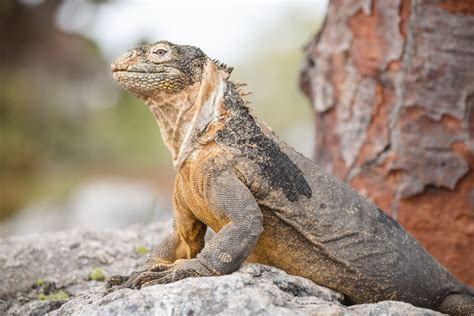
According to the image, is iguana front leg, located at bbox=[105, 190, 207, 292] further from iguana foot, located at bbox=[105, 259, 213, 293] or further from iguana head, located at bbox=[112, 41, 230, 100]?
iguana head, located at bbox=[112, 41, 230, 100]

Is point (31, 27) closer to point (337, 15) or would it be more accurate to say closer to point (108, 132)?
point (108, 132)

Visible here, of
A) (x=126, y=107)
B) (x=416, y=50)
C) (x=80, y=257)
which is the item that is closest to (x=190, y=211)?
(x=80, y=257)

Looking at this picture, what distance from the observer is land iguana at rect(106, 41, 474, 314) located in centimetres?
526

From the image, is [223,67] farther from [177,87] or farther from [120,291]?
[120,291]

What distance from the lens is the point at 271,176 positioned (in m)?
5.28

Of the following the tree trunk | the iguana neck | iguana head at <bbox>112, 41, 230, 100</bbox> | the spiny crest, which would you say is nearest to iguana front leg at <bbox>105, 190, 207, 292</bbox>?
the iguana neck

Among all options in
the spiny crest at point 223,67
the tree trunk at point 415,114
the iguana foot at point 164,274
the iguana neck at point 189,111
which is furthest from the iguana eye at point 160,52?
the tree trunk at point 415,114

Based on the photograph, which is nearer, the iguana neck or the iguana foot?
the iguana foot

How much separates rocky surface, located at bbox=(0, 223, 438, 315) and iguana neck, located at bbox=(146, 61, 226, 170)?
1.09 m

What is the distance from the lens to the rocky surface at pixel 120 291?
4.36 m

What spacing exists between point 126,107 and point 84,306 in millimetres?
16368

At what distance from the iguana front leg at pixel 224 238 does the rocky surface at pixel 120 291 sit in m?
0.14

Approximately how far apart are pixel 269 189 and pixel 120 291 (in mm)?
1339

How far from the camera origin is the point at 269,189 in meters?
5.27
